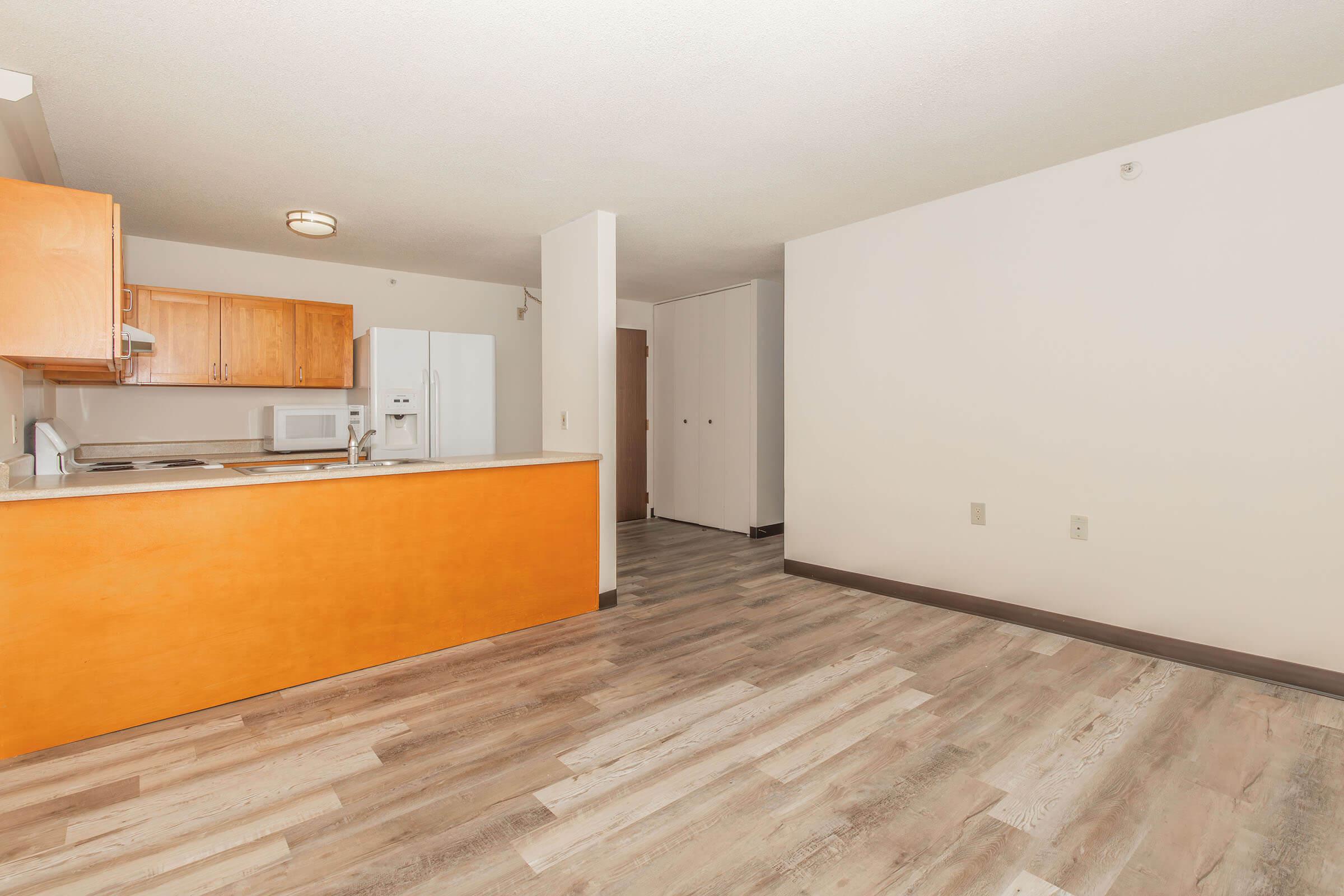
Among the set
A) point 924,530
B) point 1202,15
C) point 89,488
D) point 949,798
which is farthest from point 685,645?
point 1202,15

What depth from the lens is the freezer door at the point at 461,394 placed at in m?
4.72

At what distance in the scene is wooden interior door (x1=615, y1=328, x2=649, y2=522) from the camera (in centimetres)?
645

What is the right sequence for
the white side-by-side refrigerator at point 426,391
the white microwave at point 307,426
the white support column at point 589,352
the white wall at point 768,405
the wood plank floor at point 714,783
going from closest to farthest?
the wood plank floor at point 714,783 → the white support column at point 589,352 → the white microwave at point 307,426 → the white side-by-side refrigerator at point 426,391 → the white wall at point 768,405

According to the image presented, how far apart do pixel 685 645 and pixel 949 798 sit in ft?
4.65

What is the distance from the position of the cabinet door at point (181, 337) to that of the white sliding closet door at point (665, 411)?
383 centimetres

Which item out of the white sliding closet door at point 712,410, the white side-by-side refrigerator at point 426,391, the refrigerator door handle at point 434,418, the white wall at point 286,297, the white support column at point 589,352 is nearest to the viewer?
the white support column at point 589,352

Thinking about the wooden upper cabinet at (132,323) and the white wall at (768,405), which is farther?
the white wall at (768,405)

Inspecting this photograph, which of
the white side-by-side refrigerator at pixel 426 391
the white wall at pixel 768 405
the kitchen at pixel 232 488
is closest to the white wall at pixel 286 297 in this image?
the kitchen at pixel 232 488

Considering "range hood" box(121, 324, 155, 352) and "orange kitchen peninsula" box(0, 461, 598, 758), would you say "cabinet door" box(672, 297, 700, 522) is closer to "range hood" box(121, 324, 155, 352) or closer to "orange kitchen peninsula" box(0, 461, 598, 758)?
"orange kitchen peninsula" box(0, 461, 598, 758)

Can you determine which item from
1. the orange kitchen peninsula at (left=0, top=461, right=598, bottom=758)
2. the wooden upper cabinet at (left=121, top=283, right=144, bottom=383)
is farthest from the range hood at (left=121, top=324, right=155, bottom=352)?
the orange kitchen peninsula at (left=0, top=461, right=598, bottom=758)

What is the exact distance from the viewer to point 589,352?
370 cm

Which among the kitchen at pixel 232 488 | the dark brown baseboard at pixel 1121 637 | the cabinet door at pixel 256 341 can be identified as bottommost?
the dark brown baseboard at pixel 1121 637

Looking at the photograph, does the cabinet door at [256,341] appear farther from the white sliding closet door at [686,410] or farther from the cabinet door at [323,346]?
the white sliding closet door at [686,410]

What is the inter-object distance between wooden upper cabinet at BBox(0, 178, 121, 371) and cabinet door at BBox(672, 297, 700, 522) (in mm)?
4511
